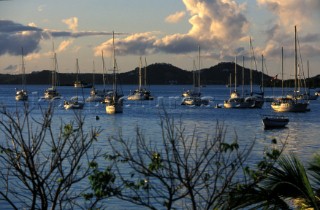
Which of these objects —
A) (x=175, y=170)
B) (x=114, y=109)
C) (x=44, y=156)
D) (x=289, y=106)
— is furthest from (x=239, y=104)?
(x=175, y=170)

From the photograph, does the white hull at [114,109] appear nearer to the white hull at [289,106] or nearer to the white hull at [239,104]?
the white hull at [289,106]

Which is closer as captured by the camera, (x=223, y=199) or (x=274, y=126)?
(x=223, y=199)

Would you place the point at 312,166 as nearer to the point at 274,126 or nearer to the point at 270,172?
the point at 270,172

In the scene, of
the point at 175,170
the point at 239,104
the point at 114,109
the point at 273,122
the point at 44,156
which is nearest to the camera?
the point at 175,170

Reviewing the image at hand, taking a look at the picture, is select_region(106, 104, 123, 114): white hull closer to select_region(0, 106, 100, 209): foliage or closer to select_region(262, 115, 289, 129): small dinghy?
select_region(262, 115, 289, 129): small dinghy

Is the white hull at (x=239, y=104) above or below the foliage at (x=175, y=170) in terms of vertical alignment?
below

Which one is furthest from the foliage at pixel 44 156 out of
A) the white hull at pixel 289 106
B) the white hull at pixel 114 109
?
the white hull at pixel 289 106

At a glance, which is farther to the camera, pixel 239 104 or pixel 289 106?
pixel 239 104

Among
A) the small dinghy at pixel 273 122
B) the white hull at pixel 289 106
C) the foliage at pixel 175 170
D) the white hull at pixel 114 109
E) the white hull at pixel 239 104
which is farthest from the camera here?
the white hull at pixel 239 104

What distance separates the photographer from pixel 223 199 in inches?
292

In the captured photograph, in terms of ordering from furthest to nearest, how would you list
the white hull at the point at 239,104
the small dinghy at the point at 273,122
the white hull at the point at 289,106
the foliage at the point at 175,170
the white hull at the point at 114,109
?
the white hull at the point at 239,104 → the white hull at the point at 114,109 → the white hull at the point at 289,106 → the small dinghy at the point at 273,122 → the foliage at the point at 175,170

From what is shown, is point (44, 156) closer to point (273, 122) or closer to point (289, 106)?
point (273, 122)

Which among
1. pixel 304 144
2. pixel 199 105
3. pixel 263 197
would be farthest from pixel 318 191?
pixel 199 105

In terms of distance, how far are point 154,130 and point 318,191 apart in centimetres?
5112
